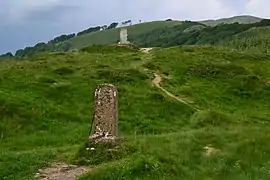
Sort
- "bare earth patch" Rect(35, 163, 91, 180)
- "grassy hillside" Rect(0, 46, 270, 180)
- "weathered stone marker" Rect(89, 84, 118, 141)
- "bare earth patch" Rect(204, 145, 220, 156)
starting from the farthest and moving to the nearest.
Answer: "weathered stone marker" Rect(89, 84, 118, 141) < "bare earth patch" Rect(204, 145, 220, 156) < "grassy hillside" Rect(0, 46, 270, 180) < "bare earth patch" Rect(35, 163, 91, 180)

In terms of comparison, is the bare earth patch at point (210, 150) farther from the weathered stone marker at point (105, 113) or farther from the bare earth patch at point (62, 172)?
the bare earth patch at point (62, 172)

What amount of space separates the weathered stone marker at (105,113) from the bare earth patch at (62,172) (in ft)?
6.62

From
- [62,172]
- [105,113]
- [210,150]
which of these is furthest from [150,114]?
[62,172]

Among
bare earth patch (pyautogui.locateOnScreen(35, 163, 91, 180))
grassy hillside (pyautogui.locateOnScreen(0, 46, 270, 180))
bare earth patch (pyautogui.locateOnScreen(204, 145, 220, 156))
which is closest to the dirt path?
grassy hillside (pyautogui.locateOnScreen(0, 46, 270, 180))

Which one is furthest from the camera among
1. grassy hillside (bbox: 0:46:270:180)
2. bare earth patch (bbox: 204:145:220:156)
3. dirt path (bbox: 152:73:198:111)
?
dirt path (bbox: 152:73:198:111)

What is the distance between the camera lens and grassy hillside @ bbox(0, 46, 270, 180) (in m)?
21.0

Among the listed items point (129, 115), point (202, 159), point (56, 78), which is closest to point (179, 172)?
point (202, 159)

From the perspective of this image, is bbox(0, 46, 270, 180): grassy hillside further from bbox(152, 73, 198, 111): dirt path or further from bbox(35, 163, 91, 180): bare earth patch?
bbox(152, 73, 198, 111): dirt path

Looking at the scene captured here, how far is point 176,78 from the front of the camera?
189ft

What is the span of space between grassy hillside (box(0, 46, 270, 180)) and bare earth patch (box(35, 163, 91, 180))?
1.40 feet

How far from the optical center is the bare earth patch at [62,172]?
20.0 m

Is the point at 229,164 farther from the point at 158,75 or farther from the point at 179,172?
the point at 158,75

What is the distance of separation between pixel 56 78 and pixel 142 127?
1500 centimetres

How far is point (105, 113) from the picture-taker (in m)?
23.5
